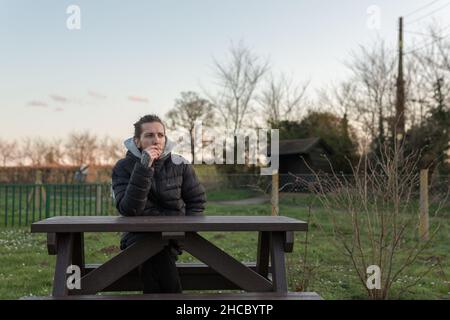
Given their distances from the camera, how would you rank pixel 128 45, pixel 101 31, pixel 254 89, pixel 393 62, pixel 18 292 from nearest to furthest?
pixel 18 292, pixel 101 31, pixel 128 45, pixel 393 62, pixel 254 89

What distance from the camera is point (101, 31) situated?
10.4m

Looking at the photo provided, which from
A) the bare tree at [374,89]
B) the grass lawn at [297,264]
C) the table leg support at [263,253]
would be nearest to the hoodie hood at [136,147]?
the table leg support at [263,253]

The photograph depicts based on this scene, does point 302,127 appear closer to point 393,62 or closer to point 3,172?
point 393,62

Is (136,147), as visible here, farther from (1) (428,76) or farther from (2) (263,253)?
(1) (428,76)

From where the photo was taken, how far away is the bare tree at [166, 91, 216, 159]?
2762cm

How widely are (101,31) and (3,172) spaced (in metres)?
15.9

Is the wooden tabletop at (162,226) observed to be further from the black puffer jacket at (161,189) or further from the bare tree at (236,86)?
the bare tree at (236,86)

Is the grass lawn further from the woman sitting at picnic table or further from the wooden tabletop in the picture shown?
the wooden tabletop

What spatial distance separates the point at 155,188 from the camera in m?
3.48

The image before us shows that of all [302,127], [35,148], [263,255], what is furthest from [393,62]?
[263,255]

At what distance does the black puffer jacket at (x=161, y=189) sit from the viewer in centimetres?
338

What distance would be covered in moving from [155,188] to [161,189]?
4 centimetres
